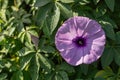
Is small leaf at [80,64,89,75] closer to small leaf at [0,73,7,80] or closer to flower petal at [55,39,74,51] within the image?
flower petal at [55,39,74,51]

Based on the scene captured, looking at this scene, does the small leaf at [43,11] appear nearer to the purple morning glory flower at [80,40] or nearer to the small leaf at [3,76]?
the purple morning glory flower at [80,40]

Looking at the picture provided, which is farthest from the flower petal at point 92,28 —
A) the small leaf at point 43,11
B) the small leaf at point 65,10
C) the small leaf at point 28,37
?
the small leaf at point 28,37

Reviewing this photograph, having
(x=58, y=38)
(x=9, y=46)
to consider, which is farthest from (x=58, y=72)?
(x=9, y=46)

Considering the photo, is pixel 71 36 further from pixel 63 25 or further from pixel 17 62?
pixel 17 62

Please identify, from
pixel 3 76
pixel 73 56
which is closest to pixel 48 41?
pixel 73 56

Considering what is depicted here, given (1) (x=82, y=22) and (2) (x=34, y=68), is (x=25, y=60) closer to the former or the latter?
(2) (x=34, y=68)

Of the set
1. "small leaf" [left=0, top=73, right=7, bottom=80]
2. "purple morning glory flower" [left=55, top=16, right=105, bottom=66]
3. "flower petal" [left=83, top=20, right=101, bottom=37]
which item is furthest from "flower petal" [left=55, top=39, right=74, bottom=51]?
"small leaf" [left=0, top=73, right=7, bottom=80]
